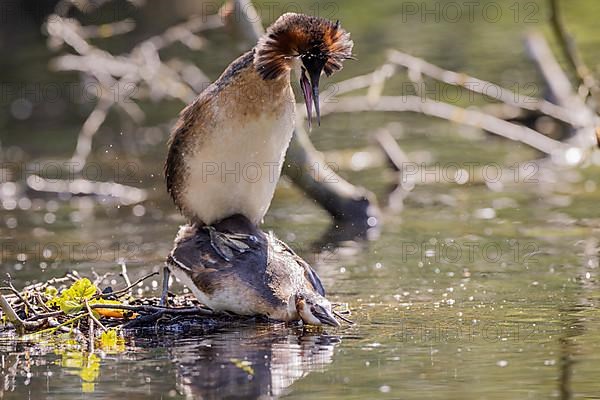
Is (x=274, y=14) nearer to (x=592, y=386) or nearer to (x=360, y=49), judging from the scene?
(x=360, y=49)

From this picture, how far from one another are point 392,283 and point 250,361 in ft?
8.63

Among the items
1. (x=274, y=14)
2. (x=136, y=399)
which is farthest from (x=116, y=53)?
(x=136, y=399)

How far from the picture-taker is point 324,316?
7992 millimetres

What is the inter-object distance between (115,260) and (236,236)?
2.46m

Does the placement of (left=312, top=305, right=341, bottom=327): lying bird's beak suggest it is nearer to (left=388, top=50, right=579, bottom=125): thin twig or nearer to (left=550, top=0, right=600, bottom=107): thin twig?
(left=550, top=0, right=600, bottom=107): thin twig

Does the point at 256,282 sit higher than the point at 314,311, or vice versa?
the point at 256,282

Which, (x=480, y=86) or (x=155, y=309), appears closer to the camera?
(x=155, y=309)

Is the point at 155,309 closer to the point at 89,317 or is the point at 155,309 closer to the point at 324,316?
the point at 89,317

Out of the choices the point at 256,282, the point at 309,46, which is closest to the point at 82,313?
the point at 256,282

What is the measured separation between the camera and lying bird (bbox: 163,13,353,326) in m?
8.17

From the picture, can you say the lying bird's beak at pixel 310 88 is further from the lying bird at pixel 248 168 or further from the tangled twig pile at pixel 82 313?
the tangled twig pile at pixel 82 313

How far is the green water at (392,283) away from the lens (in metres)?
6.73

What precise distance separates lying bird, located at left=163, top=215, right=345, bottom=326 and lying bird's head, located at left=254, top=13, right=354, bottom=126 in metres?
0.91

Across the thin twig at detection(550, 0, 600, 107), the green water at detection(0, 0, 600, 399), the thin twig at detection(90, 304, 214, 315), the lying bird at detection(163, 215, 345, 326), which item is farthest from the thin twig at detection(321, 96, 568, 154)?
the thin twig at detection(90, 304, 214, 315)
